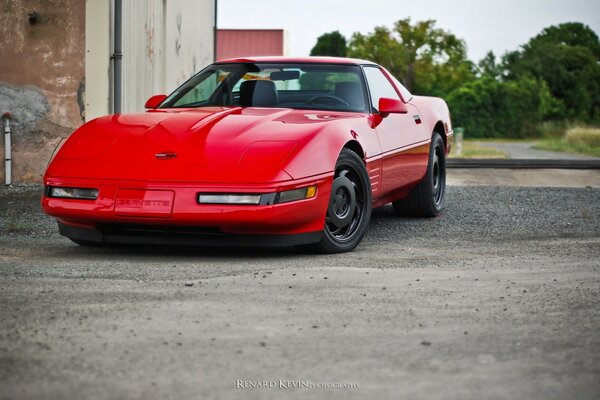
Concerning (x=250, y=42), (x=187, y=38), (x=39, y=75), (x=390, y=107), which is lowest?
(x=250, y=42)

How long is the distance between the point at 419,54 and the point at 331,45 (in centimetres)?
504

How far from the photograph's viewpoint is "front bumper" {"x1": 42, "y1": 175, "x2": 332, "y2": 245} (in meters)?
6.43

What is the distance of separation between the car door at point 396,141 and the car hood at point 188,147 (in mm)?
812

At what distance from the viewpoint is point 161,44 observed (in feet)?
50.1

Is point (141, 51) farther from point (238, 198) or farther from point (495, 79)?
point (495, 79)

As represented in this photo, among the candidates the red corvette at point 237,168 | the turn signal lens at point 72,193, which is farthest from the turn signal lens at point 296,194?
the turn signal lens at point 72,193

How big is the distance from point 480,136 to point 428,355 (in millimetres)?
40689

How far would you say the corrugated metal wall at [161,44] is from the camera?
13141 millimetres

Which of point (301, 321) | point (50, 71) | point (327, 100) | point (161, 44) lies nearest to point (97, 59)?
point (50, 71)

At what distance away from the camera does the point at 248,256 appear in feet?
22.6

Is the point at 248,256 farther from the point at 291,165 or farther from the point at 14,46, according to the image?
the point at 14,46

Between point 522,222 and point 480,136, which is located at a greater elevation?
point 522,222

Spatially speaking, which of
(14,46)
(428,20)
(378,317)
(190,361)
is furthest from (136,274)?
(428,20)

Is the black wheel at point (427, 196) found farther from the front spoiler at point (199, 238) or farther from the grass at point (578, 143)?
the grass at point (578, 143)
